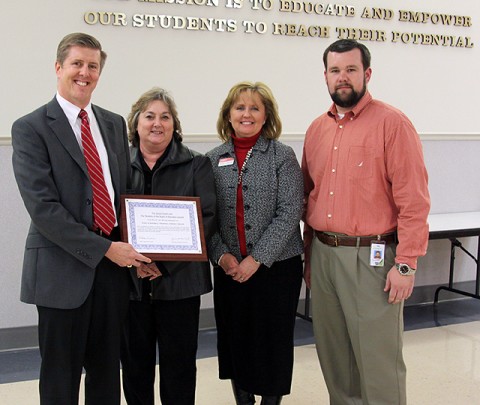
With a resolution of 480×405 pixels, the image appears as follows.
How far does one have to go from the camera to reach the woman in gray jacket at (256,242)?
8.73ft

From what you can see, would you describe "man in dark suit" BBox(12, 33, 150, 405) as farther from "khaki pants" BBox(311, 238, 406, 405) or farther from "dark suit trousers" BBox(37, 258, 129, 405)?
"khaki pants" BBox(311, 238, 406, 405)

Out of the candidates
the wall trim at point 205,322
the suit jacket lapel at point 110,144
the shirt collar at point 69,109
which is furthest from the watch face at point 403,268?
the wall trim at point 205,322

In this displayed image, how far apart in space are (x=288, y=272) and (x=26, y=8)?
7.32 feet

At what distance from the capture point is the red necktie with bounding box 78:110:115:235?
7.22ft

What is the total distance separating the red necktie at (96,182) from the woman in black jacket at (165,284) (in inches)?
10.1

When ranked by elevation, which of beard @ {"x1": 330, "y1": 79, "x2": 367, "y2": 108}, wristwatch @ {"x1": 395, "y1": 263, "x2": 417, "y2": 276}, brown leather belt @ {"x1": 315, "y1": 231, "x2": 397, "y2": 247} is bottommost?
wristwatch @ {"x1": 395, "y1": 263, "x2": 417, "y2": 276}

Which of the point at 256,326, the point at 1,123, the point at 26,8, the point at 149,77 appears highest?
the point at 26,8

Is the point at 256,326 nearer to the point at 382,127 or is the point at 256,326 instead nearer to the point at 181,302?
the point at 181,302

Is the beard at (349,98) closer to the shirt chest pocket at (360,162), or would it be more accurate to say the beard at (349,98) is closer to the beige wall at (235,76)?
the shirt chest pocket at (360,162)

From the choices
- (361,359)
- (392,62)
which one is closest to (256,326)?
(361,359)

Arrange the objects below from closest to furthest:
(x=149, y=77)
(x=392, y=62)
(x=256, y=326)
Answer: (x=256, y=326)
(x=149, y=77)
(x=392, y=62)

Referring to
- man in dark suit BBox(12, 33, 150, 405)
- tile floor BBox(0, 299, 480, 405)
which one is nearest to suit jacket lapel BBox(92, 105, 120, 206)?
man in dark suit BBox(12, 33, 150, 405)

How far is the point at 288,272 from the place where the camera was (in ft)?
9.04

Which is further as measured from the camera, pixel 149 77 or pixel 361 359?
pixel 149 77
